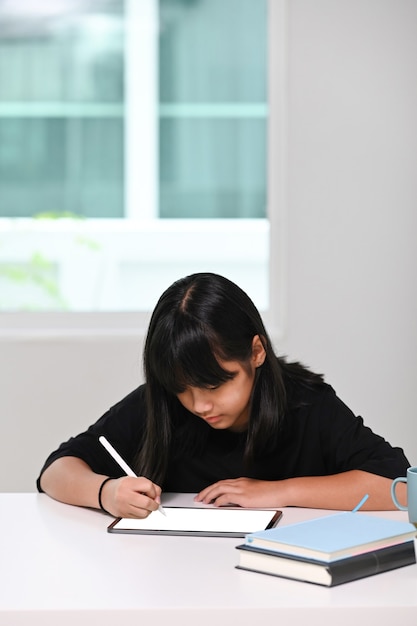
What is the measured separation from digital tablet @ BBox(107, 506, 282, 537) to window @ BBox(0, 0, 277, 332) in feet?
6.14

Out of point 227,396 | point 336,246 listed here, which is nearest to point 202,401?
point 227,396

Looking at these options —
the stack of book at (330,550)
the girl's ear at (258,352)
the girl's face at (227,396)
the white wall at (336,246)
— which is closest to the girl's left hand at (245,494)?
the girl's face at (227,396)

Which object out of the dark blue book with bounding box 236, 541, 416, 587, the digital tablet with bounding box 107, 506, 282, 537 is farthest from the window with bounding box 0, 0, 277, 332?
the dark blue book with bounding box 236, 541, 416, 587

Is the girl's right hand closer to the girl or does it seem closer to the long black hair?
the girl

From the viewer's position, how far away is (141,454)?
181 cm

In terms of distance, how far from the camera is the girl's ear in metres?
1.72

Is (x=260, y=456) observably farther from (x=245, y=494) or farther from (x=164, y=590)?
(x=164, y=590)

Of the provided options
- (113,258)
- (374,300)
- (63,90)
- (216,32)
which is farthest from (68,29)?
(374,300)

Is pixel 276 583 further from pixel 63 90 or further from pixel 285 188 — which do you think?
pixel 63 90

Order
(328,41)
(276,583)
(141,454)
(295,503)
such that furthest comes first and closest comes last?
(328,41), (141,454), (295,503), (276,583)

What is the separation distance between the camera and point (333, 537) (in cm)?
124

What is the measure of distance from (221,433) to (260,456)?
8cm

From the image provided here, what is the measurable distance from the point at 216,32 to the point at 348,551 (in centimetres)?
254

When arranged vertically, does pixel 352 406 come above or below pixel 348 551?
below
